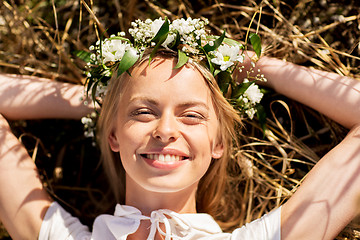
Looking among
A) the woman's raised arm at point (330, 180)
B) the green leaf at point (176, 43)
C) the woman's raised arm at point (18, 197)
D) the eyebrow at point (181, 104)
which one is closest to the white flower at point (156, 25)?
the green leaf at point (176, 43)

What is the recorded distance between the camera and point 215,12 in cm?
304

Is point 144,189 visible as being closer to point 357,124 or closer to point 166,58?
point 166,58

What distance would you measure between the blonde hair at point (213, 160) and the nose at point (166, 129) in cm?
31

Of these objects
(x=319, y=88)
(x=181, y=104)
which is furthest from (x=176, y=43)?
(x=319, y=88)

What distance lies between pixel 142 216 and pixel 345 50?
180 cm

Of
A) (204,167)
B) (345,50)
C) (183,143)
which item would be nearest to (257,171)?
(204,167)

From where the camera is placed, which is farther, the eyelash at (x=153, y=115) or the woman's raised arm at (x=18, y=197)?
the woman's raised arm at (x=18, y=197)

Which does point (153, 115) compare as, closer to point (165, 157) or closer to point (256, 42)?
point (165, 157)

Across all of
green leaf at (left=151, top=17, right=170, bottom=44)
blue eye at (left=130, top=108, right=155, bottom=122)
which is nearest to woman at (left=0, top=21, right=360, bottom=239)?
blue eye at (left=130, top=108, right=155, bottom=122)

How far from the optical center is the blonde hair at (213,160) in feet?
7.54

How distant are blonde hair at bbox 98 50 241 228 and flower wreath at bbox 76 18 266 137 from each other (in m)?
0.06

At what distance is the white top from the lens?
2244mm

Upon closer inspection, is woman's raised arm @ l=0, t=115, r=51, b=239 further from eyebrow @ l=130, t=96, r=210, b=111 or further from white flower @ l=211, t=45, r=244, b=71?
white flower @ l=211, t=45, r=244, b=71

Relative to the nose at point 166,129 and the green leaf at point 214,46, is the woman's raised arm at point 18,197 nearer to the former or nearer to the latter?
the nose at point 166,129
